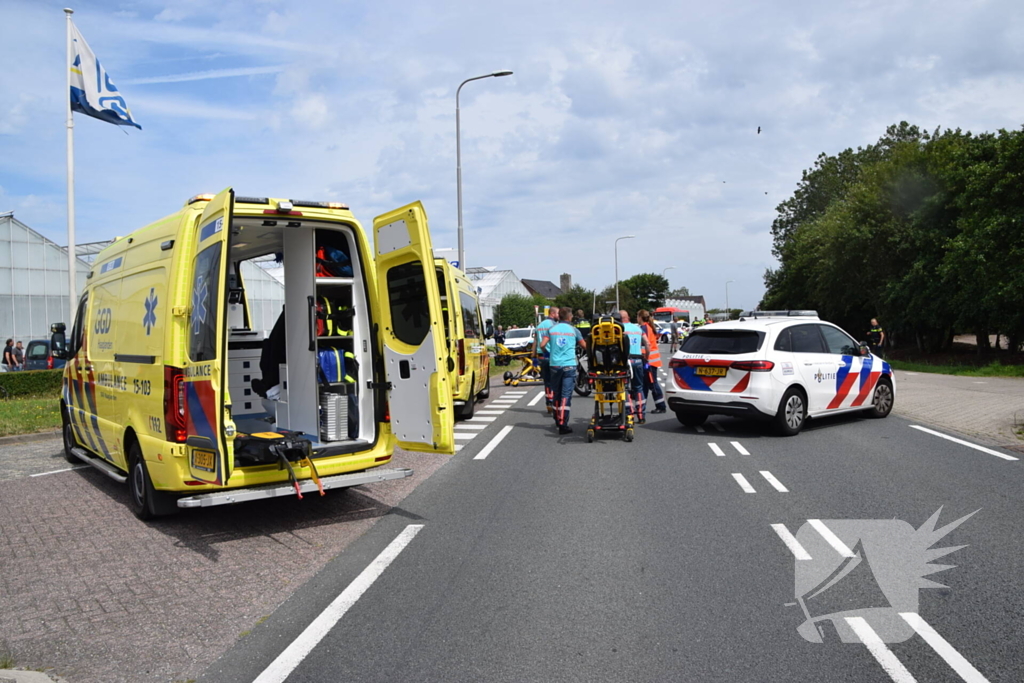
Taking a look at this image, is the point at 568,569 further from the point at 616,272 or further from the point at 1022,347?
the point at 616,272

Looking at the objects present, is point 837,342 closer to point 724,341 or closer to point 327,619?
point 724,341

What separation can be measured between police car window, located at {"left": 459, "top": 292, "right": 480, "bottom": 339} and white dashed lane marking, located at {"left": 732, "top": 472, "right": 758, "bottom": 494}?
6.04 meters

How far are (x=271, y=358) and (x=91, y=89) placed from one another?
1297 cm

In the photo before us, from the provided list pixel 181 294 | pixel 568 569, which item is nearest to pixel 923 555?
pixel 568 569

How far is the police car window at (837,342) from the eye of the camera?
Result: 41.2ft

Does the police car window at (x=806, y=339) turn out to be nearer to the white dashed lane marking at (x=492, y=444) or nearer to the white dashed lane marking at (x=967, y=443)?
the white dashed lane marking at (x=967, y=443)

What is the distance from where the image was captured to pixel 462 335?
1333 centimetres

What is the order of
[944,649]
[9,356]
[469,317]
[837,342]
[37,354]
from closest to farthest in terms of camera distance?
[944,649] < [837,342] < [469,317] < [9,356] < [37,354]

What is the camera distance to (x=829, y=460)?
9.48m

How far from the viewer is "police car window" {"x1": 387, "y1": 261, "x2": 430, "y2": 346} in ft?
22.4

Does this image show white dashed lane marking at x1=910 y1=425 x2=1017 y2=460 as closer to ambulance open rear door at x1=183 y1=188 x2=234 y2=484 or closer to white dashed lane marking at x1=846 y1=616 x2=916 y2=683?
white dashed lane marking at x1=846 y1=616 x2=916 y2=683

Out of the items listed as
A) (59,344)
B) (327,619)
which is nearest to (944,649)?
(327,619)

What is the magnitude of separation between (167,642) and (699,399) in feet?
29.1

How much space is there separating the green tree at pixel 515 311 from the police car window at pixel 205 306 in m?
64.7
